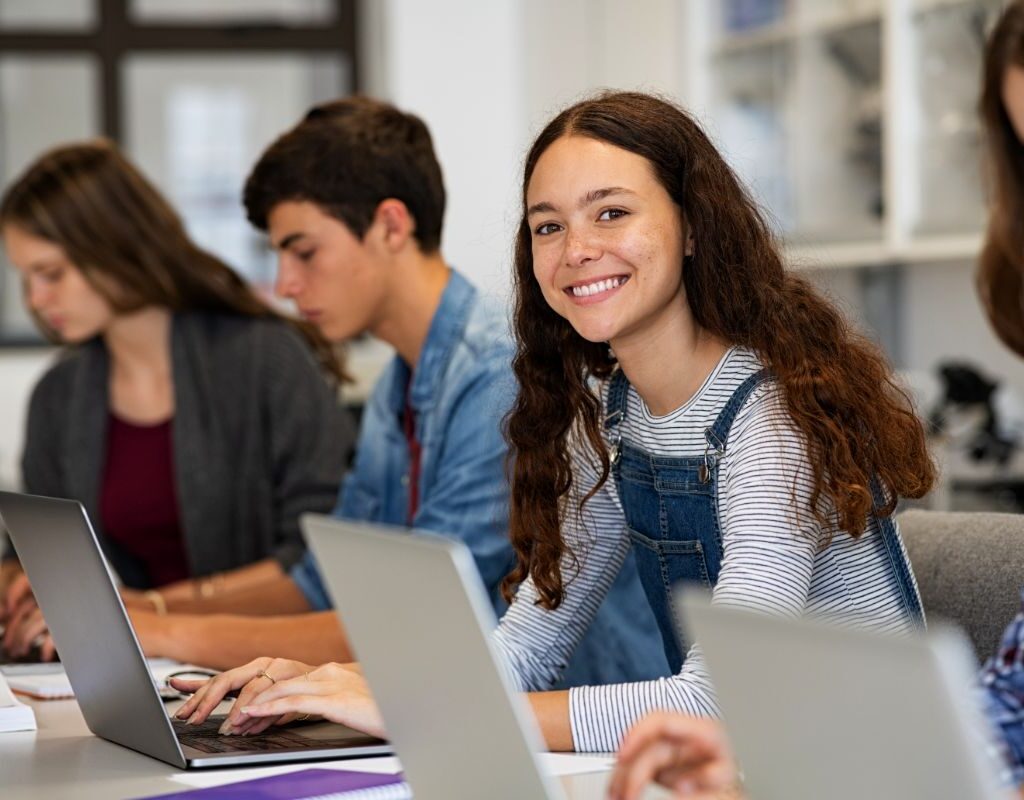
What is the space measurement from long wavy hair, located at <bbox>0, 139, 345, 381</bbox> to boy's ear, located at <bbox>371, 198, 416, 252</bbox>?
0.68 meters

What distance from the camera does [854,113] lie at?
11.3ft

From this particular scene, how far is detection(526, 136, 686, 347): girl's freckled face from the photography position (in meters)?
1.43

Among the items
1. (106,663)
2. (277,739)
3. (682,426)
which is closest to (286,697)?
(277,739)

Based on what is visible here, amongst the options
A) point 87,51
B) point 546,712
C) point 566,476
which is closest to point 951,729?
point 546,712

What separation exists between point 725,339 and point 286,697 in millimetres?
504

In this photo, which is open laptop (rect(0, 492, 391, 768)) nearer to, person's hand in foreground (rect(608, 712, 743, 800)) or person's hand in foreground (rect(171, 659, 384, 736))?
person's hand in foreground (rect(171, 659, 384, 736))

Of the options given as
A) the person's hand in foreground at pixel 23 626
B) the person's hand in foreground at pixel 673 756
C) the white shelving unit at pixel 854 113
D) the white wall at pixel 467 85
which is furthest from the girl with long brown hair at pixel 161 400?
the white wall at pixel 467 85

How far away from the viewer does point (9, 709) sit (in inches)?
58.8

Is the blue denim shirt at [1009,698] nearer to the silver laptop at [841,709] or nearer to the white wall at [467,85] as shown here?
the silver laptop at [841,709]


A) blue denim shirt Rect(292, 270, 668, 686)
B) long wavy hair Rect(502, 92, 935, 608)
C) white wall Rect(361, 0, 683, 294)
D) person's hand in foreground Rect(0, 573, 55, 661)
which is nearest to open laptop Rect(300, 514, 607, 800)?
long wavy hair Rect(502, 92, 935, 608)

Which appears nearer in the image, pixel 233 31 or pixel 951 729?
pixel 951 729

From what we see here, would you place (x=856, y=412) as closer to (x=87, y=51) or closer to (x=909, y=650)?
(x=909, y=650)

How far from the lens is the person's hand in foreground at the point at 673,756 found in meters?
0.90

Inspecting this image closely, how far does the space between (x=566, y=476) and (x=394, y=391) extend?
2.08 feet
